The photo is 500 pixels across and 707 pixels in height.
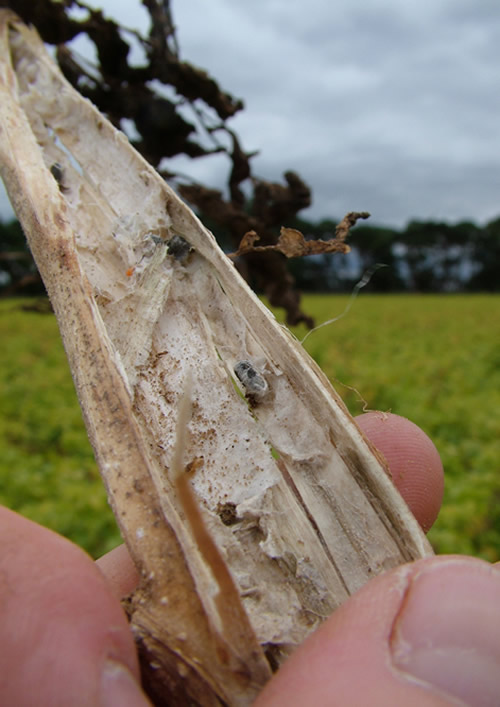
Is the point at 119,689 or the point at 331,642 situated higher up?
the point at 331,642

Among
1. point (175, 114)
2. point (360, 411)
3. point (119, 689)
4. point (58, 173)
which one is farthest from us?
point (360, 411)

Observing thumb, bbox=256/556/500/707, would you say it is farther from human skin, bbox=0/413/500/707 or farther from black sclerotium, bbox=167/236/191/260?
black sclerotium, bbox=167/236/191/260

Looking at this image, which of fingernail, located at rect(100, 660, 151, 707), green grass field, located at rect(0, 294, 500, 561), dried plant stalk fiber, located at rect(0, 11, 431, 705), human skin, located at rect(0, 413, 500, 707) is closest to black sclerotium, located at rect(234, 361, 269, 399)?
dried plant stalk fiber, located at rect(0, 11, 431, 705)

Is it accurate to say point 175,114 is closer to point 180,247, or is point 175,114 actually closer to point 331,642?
point 180,247

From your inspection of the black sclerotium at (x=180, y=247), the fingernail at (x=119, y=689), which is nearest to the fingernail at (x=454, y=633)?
the fingernail at (x=119, y=689)

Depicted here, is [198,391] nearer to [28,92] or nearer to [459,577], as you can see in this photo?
[459,577]

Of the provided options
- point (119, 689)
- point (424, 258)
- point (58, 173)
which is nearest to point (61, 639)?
point (119, 689)

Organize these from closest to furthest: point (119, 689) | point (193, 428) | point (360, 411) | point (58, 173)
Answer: point (119, 689) → point (193, 428) → point (58, 173) → point (360, 411)
